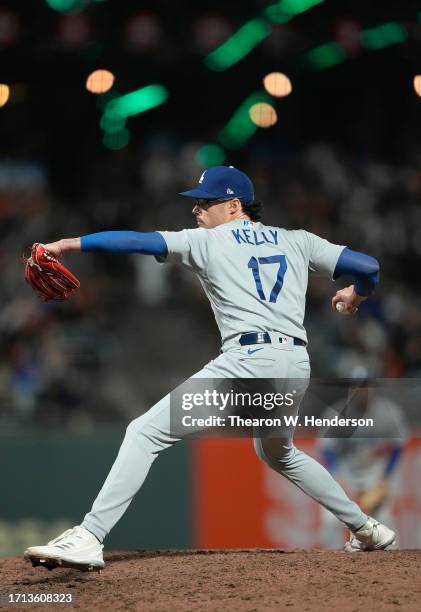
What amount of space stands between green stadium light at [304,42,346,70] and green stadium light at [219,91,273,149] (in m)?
0.87

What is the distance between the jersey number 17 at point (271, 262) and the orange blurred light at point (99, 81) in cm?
714

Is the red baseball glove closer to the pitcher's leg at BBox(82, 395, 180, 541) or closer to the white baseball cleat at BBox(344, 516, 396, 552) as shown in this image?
the pitcher's leg at BBox(82, 395, 180, 541)

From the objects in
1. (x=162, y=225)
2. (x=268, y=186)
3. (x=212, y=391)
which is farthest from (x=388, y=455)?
(x=268, y=186)

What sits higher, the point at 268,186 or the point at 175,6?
the point at 175,6

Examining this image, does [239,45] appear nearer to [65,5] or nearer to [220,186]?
[65,5]

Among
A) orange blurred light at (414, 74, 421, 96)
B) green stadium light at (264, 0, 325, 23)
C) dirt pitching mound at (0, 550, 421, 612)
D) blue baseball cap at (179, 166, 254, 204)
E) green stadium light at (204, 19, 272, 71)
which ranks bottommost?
dirt pitching mound at (0, 550, 421, 612)

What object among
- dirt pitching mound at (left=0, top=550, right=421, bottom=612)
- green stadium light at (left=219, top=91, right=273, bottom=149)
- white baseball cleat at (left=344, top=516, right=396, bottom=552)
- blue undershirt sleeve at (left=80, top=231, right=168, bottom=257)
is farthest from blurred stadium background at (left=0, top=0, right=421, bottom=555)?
blue undershirt sleeve at (left=80, top=231, right=168, bottom=257)

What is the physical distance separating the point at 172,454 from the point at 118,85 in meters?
5.62

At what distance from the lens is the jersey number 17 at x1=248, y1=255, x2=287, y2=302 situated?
4.18 meters

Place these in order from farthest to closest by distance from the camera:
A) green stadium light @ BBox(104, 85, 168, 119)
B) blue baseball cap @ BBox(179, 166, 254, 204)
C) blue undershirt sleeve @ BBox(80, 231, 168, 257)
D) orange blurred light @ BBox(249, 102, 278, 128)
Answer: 1. orange blurred light @ BBox(249, 102, 278, 128)
2. green stadium light @ BBox(104, 85, 168, 119)
3. blue baseball cap @ BBox(179, 166, 254, 204)
4. blue undershirt sleeve @ BBox(80, 231, 168, 257)

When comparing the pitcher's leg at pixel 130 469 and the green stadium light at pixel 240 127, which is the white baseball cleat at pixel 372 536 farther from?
the green stadium light at pixel 240 127

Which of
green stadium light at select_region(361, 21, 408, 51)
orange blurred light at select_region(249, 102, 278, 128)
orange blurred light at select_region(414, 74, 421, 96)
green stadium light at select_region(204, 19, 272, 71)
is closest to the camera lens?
green stadium light at select_region(361, 21, 408, 51)

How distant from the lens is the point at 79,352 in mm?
9234

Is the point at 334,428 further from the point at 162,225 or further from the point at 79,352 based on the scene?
the point at 162,225
